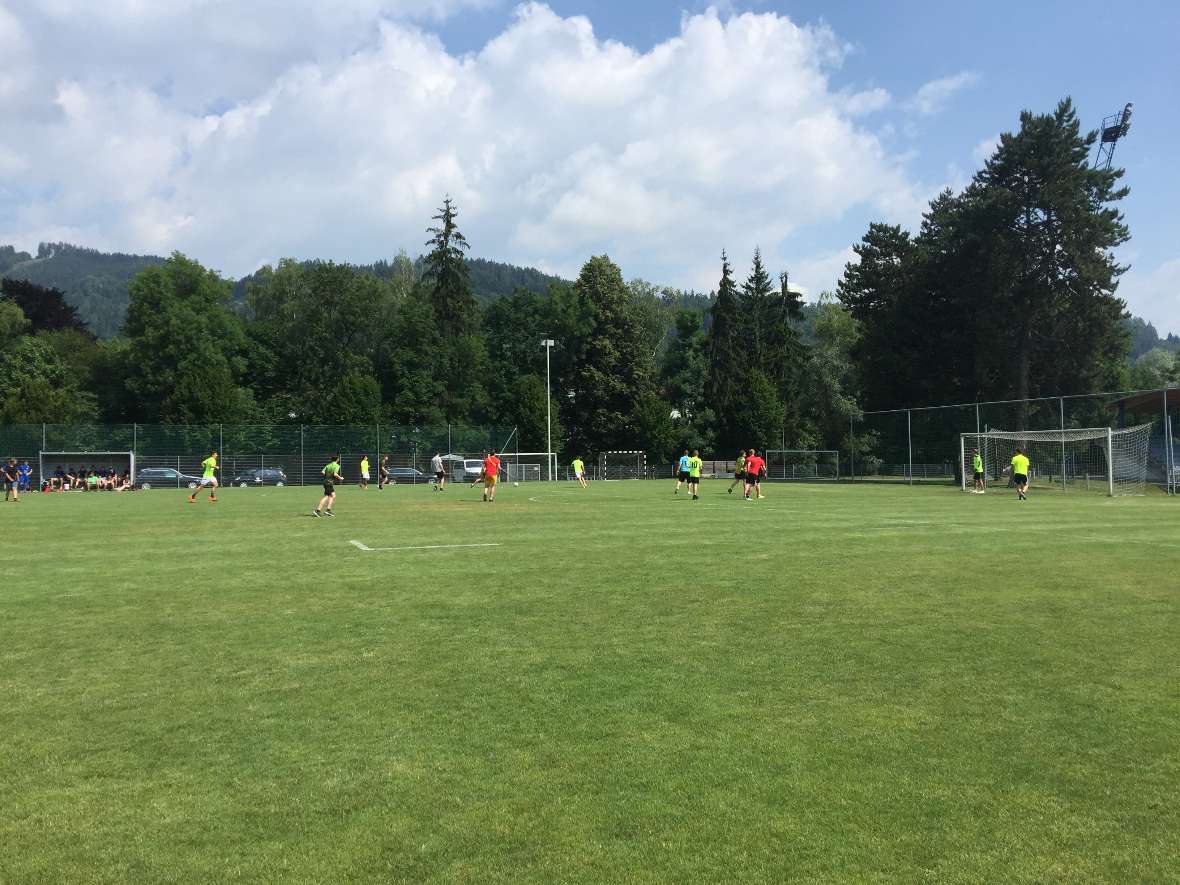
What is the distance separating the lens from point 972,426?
158 ft

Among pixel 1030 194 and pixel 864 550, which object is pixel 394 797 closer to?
pixel 864 550

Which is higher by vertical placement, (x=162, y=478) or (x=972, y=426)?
(x=972, y=426)

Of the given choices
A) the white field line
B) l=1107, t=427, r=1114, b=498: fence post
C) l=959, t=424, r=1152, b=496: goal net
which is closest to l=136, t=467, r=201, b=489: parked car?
the white field line

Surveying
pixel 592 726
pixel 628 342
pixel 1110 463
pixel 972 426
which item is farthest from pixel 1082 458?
pixel 628 342

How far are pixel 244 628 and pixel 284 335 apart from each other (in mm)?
77058

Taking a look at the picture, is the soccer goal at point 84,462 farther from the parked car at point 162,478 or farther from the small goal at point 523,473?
the small goal at point 523,473

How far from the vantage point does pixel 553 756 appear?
4848mm

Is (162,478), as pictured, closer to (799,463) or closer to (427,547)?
(799,463)

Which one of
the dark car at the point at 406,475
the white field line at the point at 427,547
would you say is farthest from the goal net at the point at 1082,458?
the dark car at the point at 406,475

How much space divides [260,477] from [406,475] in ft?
30.6

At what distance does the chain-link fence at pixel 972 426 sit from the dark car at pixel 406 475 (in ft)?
92.7

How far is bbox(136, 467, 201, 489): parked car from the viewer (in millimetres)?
56062

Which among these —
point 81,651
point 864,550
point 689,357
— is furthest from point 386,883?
point 689,357

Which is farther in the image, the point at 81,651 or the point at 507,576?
the point at 507,576
